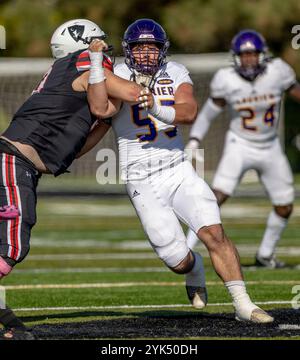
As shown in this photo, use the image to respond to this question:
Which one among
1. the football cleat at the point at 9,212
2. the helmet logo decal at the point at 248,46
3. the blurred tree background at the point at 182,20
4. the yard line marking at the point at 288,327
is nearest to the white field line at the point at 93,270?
the helmet logo decal at the point at 248,46

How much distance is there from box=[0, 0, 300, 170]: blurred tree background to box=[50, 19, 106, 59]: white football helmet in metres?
23.0

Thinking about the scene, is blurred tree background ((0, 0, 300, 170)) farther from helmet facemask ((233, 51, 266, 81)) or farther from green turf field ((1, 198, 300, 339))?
helmet facemask ((233, 51, 266, 81))

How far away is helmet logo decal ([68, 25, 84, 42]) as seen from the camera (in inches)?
296

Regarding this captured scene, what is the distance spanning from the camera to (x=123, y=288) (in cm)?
1003

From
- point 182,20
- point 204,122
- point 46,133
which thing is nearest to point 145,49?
point 46,133

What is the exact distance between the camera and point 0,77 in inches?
789

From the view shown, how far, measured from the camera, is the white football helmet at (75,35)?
7516 mm

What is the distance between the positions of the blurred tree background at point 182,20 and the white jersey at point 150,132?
2283cm

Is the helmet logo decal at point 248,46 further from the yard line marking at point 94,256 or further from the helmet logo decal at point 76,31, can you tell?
the helmet logo decal at point 76,31

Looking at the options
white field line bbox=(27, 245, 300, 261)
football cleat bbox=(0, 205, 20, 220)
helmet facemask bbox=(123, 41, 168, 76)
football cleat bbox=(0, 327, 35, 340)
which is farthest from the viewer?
white field line bbox=(27, 245, 300, 261)

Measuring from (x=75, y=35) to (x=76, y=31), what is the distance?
0.09 feet

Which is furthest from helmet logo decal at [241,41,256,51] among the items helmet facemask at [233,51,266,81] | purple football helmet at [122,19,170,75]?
purple football helmet at [122,19,170,75]

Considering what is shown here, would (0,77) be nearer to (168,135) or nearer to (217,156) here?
(217,156)

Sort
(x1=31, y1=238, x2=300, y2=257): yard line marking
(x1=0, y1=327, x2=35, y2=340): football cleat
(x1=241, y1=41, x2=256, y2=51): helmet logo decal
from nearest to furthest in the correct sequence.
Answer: (x1=0, y1=327, x2=35, y2=340): football cleat, (x1=241, y1=41, x2=256, y2=51): helmet logo decal, (x1=31, y1=238, x2=300, y2=257): yard line marking
